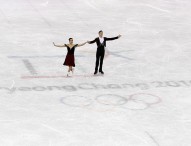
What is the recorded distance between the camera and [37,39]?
86.3 feet

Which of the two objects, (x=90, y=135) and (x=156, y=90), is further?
(x=156, y=90)

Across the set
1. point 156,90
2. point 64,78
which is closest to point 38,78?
point 64,78

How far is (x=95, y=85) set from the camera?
18.1 m

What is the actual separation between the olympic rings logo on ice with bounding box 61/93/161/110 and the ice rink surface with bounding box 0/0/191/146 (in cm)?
3

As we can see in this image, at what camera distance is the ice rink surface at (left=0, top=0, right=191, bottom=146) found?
1346 centimetres

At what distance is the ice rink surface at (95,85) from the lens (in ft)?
44.2

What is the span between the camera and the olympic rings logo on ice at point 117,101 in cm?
1589

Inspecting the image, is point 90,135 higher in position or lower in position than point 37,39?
lower

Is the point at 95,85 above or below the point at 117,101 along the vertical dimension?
above

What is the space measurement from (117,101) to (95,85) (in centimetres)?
195

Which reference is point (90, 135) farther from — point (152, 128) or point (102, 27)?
point (102, 27)

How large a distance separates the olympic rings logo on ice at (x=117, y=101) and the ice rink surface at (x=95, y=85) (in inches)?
1.3

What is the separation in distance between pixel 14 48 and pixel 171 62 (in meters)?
7.65

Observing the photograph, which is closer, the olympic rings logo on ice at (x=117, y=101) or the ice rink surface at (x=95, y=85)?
the ice rink surface at (x=95, y=85)
